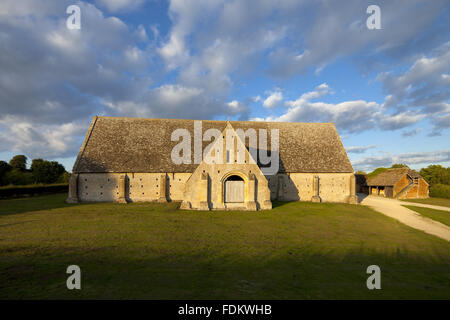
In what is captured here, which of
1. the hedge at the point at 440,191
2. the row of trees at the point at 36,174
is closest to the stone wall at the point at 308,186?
the hedge at the point at 440,191

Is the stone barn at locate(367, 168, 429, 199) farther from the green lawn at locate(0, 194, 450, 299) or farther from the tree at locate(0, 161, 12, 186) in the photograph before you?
the tree at locate(0, 161, 12, 186)

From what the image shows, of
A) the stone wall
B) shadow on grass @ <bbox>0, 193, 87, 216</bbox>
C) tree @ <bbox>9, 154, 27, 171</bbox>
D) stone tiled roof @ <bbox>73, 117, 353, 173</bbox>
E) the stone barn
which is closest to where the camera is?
shadow on grass @ <bbox>0, 193, 87, 216</bbox>

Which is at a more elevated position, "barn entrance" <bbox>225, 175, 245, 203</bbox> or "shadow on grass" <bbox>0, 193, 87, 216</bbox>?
"barn entrance" <bbox>225, 175, 245, 203</bbox>

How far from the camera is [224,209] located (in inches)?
807

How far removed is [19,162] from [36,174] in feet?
57.7

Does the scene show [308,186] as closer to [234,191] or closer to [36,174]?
[234,191]

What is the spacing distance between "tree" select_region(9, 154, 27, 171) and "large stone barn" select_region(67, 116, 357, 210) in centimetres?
4711

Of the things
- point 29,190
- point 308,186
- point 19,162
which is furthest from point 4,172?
point 308,186

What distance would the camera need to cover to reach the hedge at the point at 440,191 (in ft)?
118

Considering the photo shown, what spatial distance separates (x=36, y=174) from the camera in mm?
47375

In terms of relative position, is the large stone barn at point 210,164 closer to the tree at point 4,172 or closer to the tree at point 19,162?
the tree at point 4,172

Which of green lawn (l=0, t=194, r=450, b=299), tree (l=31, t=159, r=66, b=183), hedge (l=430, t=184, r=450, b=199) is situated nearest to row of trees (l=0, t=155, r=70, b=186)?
tree (l=31, t=159, r=66, b=183)

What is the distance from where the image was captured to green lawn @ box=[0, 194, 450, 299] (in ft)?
21.0
